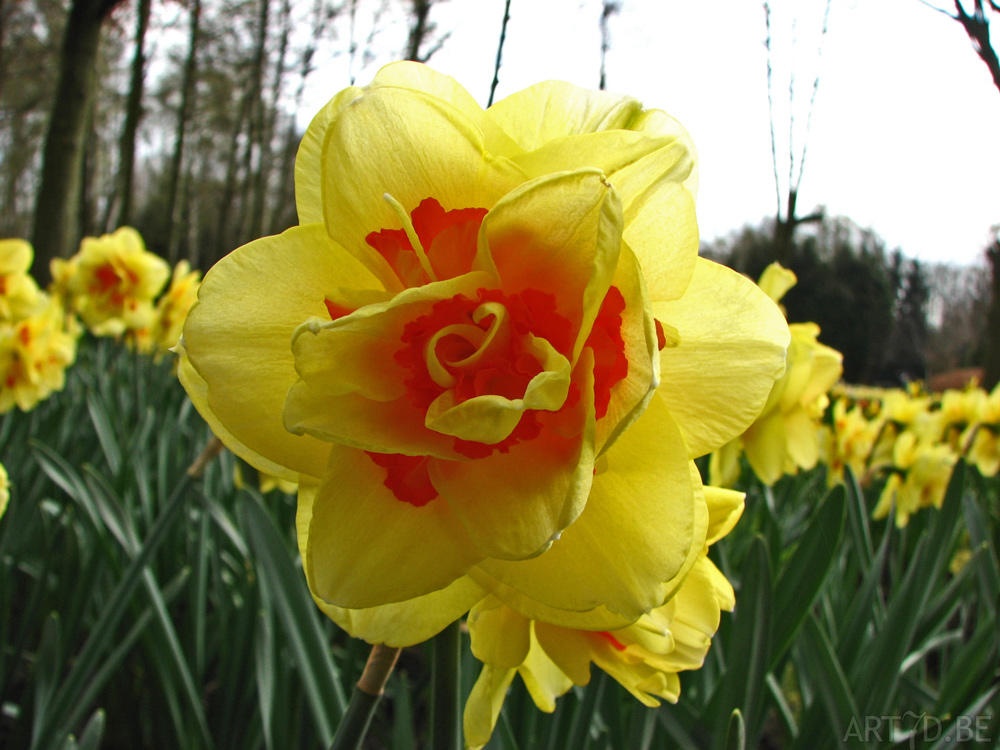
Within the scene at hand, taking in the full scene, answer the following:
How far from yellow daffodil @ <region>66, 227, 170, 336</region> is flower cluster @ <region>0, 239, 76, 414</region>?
1339mm

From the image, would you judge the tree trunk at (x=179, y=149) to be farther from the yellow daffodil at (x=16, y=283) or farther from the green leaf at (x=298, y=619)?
the green leaf at (x=298, y=619)

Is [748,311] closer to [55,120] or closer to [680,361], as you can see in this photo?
[680,361]

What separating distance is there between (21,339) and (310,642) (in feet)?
7.49

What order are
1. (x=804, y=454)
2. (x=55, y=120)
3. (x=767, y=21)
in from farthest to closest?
(x=55, y=120), (x=767, y=21), (x=804, y=454)

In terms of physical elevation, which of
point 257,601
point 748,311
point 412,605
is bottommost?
point 257,601

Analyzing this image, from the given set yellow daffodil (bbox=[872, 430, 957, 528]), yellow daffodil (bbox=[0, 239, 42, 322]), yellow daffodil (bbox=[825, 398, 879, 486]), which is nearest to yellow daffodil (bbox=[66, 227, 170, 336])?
yellow daffodil (bbox=[0, 239, 42, 322])

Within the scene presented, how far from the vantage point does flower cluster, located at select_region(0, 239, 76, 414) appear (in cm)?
241

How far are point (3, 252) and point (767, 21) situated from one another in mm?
2833

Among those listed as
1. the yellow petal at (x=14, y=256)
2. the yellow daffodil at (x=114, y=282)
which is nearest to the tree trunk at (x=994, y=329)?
the yellow daffodil at (x=114, y=282)

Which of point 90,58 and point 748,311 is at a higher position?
point 90,58

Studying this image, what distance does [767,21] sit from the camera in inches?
94.6

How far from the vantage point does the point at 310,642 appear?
100cm

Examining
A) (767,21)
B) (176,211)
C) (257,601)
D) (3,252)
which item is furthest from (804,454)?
(176,211)

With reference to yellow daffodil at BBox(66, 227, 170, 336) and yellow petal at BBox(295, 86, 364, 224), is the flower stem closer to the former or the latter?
yellow petal at BBox(295, 86, 364, 224)
